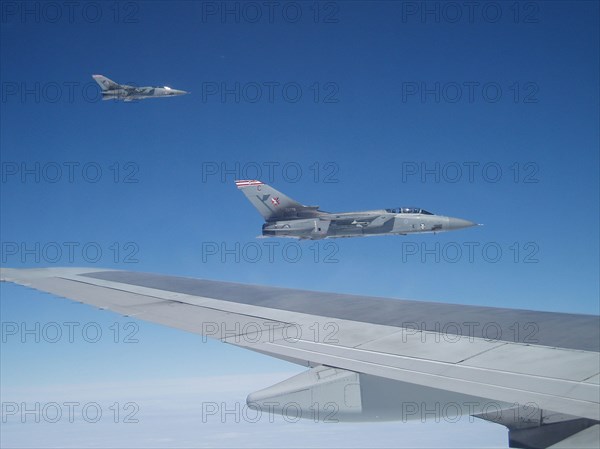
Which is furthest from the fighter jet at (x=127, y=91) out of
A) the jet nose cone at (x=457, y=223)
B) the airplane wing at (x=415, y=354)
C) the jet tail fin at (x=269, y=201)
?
the airplane wing at (x=415, y=354)

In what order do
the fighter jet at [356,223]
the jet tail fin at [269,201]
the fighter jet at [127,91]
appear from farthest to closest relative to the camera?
1. the jet tail fin at [269,201]
2. the fighter jet at [127,91]
3. the fighter jet at [356,223]

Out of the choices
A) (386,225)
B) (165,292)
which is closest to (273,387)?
(165,292)

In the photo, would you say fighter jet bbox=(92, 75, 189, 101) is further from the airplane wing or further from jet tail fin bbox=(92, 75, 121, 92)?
the airplane wing

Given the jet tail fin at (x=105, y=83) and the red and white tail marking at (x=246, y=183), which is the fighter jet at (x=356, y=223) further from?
the jet tail fin at (x=105, y=83)

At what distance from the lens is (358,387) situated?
15.3 feet

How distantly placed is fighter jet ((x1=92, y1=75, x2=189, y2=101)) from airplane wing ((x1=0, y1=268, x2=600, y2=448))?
22621 millimetres

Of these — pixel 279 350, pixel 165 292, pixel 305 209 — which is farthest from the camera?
pixel 305 209

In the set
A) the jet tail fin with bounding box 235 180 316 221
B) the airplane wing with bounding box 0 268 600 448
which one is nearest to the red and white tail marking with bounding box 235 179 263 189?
the jet tail fin with bounding box 235 180 316 221

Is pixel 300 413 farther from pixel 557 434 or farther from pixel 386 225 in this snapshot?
pixel 386 225

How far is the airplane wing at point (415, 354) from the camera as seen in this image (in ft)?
13.5

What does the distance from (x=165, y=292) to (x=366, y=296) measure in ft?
11.4

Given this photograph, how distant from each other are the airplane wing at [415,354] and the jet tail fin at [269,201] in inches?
863

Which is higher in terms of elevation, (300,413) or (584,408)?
(584,408)

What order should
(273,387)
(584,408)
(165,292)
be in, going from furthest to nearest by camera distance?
1. (165,292)
2. (273,387)
3. (584,408)
